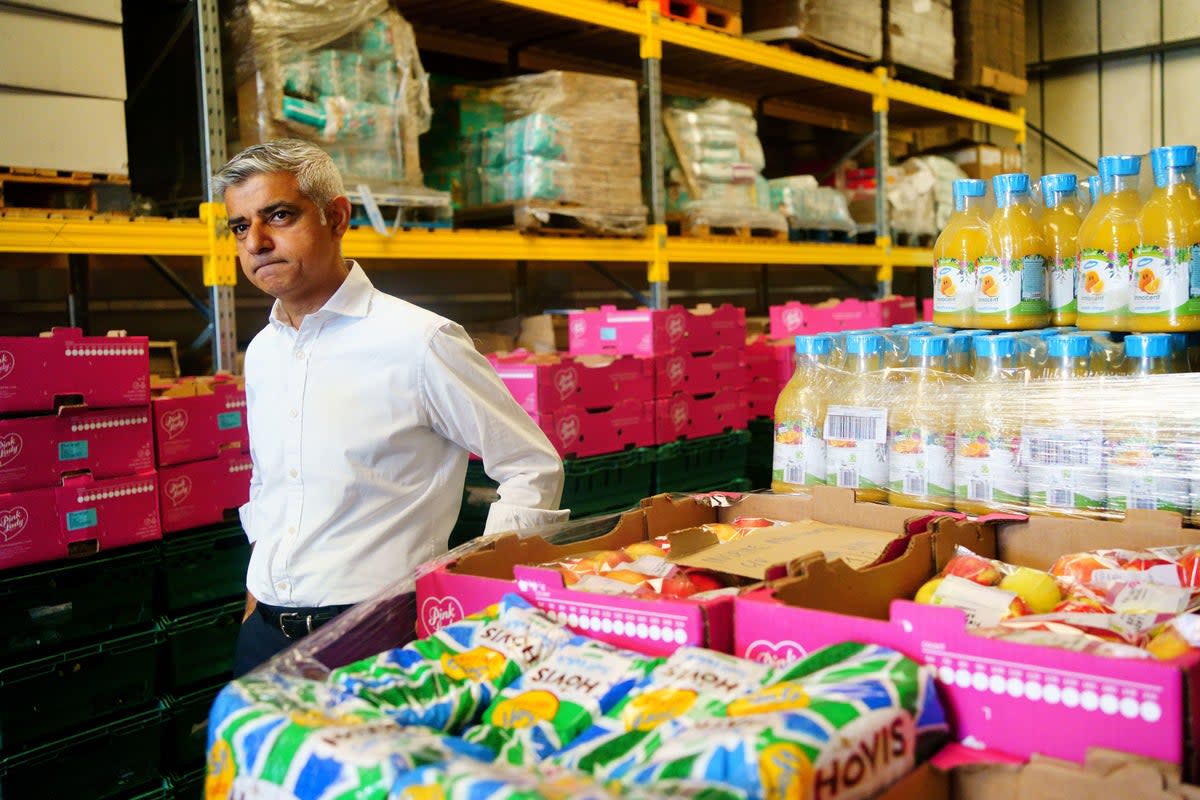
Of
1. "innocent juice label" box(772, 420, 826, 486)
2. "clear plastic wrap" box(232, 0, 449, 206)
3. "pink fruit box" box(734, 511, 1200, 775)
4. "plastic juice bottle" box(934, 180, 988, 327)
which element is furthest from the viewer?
"clear plastic wrap" box(232, 0, 449, 206)

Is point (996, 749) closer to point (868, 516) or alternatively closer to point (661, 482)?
point (868, 516)

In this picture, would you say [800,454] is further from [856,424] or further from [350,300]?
[350,300]

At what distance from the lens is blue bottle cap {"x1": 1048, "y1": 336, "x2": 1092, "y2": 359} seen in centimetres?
224

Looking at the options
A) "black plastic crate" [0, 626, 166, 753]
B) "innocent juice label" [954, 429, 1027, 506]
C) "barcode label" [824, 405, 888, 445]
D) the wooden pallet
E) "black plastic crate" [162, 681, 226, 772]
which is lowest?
"black plastic crate" [162, 681, 226, 772]

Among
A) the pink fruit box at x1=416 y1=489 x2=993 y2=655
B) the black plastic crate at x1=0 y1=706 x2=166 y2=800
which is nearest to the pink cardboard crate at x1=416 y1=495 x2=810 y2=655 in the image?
the pink fruit box at x1=416 y1=489 x2=993 y2=655

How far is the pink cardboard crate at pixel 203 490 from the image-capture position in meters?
3.20

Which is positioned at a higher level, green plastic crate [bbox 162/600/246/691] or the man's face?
the man's face

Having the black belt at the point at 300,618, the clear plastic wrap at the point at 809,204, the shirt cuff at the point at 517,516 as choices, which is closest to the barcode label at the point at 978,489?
the shirt cuff at the point at 517,516

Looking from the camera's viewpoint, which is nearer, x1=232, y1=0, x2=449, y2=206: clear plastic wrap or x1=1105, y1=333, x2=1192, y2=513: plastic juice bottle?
x1=1105, y1=333, x2=1192, y2=513: plastic juice bottle

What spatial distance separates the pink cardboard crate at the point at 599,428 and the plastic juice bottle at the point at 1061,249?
1913 mm

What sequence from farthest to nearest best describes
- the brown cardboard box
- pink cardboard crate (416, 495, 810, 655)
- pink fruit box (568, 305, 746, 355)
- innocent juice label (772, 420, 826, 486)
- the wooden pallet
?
the brown cardboard box
pink fruit box (568, 305, 746, 355)
the wooden pallet
innocent juice label (772, 420, 826, 486)
pink cardboard crate (416, 495, 810, 655)

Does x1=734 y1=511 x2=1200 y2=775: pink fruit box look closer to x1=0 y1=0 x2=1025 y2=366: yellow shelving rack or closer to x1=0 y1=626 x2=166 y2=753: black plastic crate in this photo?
x1=0 y1=626 x2=166 y2=753: black plastic crate

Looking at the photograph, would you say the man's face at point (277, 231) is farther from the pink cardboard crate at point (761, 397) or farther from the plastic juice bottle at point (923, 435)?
the pink cardboard crate at point (761, 397)

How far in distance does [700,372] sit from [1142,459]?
2.84 meters
